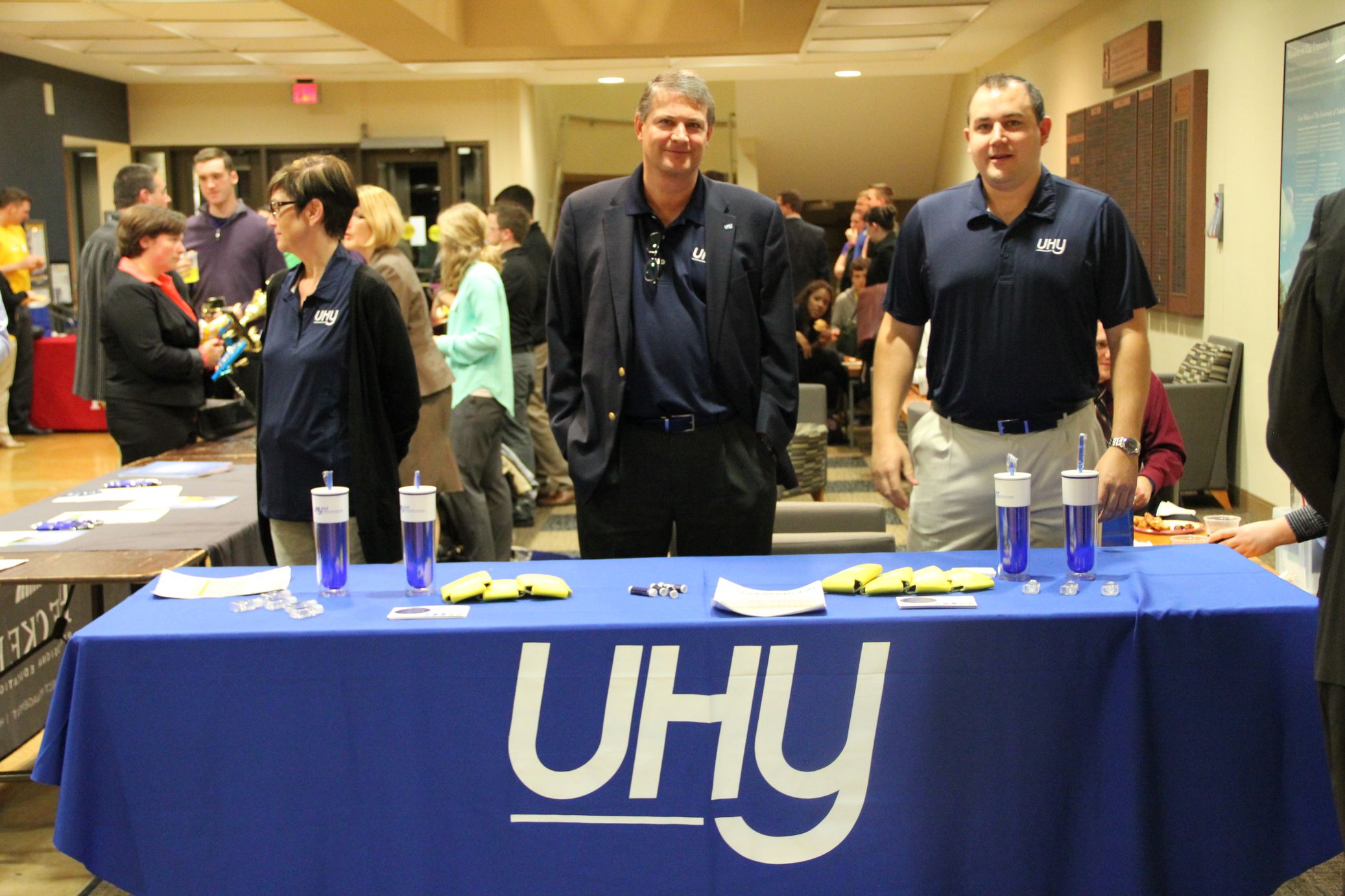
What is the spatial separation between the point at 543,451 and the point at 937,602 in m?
5.04

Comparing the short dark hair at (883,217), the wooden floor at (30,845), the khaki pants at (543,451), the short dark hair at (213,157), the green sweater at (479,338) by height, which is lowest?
the wooden floor at (30,845)

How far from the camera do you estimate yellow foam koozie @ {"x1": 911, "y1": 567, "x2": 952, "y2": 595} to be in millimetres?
2246

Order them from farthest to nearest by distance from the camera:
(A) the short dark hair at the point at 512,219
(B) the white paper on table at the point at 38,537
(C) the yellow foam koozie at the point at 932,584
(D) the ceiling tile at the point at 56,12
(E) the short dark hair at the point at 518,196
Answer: (D) the ceiling tile at the point at 56,12
(E) the short dark hair at the point at 518,196
(A) the short dark hair at the point at 512,219
(B) the white paper on table at the point at 38,537
(C) the yellow foam koozie at the point at 932,584

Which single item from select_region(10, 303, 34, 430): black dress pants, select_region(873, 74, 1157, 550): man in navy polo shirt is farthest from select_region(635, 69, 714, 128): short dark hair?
select_region(10, 303, 34, 430): black dress pants

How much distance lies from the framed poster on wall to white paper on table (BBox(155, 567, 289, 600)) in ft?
15.3

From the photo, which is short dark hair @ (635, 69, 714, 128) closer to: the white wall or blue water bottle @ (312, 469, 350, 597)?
blue water bottle @ (312, 469, 350, 597)

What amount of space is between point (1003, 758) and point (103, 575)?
1972 mm

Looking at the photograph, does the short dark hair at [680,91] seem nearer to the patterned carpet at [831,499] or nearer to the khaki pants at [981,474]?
the khaki pants at [981,474]

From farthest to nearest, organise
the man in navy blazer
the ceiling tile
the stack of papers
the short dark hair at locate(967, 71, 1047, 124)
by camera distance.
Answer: the ceiling tile
the stack of papers
the man in navy blazer
the short dark hair at locate(967, 71, 1047, 124)

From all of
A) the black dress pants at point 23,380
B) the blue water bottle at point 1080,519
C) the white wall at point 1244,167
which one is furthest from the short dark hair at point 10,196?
the blue water bottle at point 1080,519

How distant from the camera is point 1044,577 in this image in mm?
2346

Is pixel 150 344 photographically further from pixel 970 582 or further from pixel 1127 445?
pixel 1127 445

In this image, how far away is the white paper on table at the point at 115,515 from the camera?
10.9ft

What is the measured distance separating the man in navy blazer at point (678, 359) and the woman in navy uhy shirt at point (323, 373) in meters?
0.46
